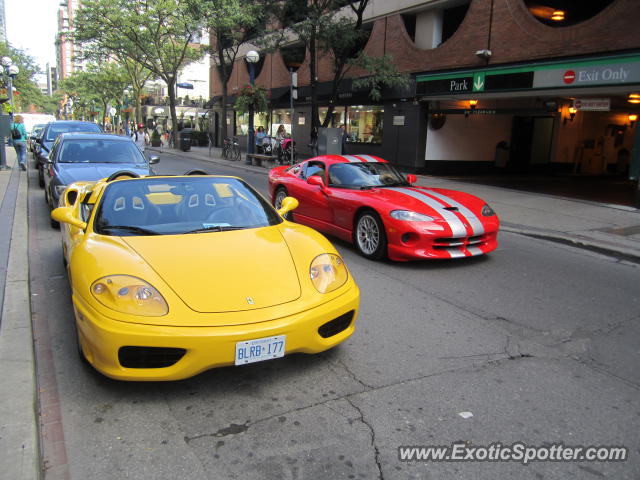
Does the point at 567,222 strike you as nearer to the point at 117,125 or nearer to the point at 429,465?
the point at 429,465

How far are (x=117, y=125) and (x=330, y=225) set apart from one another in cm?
7430

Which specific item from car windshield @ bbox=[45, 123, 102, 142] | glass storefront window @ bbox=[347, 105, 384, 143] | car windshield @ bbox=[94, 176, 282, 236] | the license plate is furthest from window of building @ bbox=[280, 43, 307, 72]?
the license plate

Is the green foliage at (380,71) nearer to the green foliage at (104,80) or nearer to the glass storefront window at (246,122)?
the glass storefront window at (246,122)

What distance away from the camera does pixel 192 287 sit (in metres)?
3.26

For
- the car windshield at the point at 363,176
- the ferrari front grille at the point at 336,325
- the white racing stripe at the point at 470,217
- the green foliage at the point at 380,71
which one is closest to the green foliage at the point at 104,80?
the green foliage at the point at 380,71

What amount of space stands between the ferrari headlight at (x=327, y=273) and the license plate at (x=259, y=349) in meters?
0.54

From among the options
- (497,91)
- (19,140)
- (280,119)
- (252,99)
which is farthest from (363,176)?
(280,119)

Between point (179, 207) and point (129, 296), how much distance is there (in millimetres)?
1398

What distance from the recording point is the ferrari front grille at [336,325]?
3.47 m

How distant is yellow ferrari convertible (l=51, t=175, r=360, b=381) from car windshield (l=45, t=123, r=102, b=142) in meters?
12.9

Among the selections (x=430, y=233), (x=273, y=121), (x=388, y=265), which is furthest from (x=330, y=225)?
(x=273, y=121)

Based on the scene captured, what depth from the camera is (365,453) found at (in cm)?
273

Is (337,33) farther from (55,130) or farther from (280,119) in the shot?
(280,119)

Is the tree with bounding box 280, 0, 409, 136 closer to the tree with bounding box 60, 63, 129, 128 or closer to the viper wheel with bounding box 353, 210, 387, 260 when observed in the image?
the viper wheel with bounding box 353, 210, 387, 260
